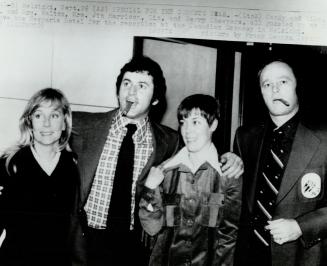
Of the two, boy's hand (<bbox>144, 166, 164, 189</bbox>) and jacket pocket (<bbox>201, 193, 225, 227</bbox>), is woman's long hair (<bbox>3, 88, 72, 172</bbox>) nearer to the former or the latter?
boy's hand (<bbox>144, 166, 164, 189</bbox>)

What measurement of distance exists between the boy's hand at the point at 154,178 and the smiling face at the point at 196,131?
0.10 m

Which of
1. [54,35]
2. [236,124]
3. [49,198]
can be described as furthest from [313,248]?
[54,35]

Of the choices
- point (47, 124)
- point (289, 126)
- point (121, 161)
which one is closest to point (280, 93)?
point (289, 126)

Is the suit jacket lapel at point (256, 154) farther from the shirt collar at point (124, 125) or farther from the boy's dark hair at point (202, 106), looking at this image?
the shirt collar at point (124, 125)

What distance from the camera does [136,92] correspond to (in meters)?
0.91

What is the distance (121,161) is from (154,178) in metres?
0.10

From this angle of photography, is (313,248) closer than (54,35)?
Yes

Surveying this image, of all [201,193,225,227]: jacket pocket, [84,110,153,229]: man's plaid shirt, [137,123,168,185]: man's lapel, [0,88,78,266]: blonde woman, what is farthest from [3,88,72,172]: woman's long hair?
[201,193,225,227]: jacket pocket

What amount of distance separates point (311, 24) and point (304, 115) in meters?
0.26

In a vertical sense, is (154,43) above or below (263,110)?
above

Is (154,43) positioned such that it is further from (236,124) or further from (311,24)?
(311,24)

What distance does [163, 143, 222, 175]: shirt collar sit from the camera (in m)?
0.89

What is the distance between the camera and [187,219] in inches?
34.9

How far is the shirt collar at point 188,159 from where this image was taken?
2.93 feet
